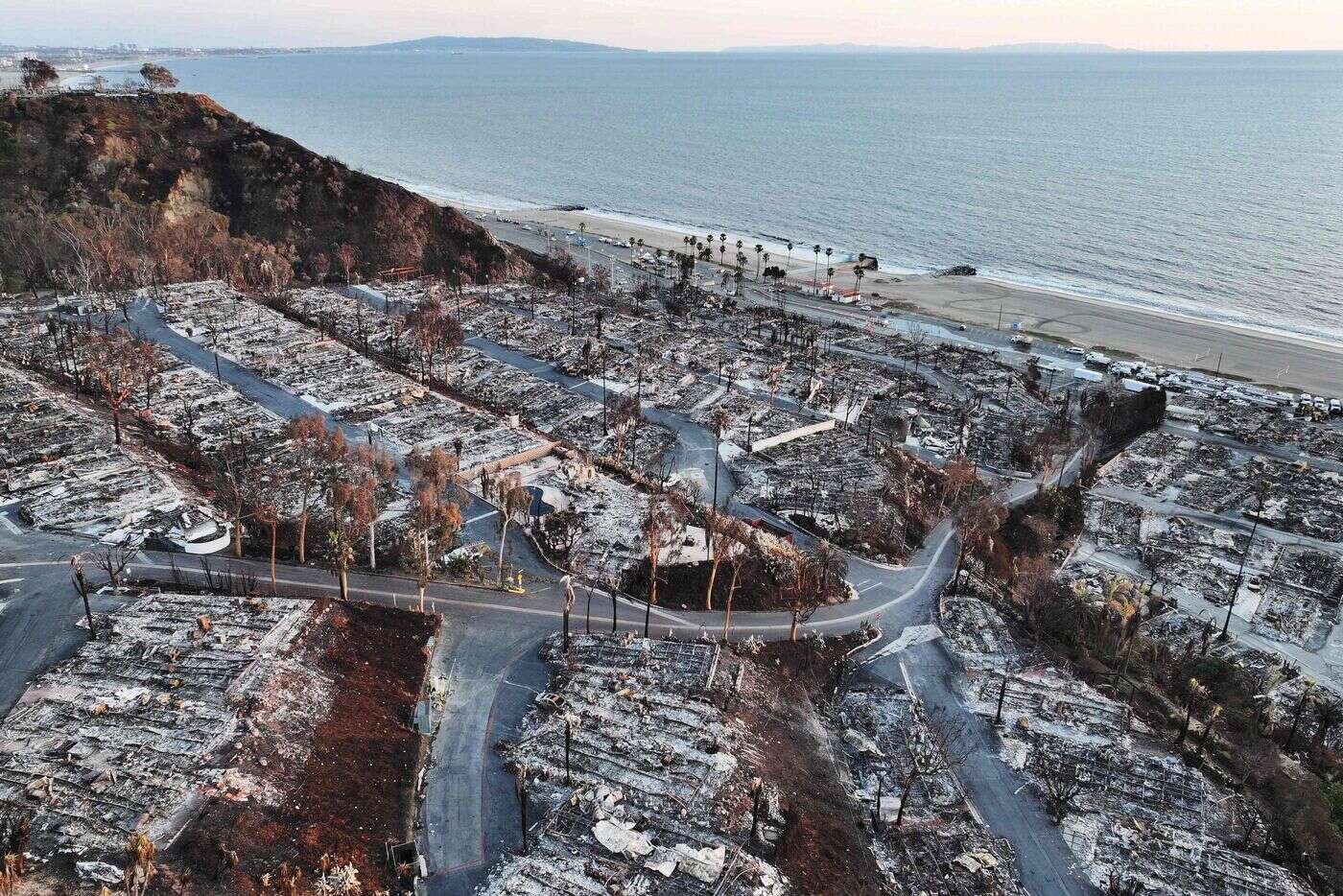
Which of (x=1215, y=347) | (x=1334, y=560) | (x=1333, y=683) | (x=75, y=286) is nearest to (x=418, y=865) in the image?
(x=1333, y=683)

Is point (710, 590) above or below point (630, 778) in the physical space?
above

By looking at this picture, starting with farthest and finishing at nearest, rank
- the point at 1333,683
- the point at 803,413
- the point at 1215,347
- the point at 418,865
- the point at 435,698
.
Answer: the point at 1215,347
the point at 803,413
the point at 1333,683
the point at 435,698
the point at 418,865

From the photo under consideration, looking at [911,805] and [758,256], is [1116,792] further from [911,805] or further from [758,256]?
[758,256]

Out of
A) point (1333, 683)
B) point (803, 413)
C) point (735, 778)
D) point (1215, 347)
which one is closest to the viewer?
point (735, 778)

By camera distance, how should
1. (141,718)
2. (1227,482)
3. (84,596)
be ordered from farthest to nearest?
(1227,482) < (84,596) < (141,718)

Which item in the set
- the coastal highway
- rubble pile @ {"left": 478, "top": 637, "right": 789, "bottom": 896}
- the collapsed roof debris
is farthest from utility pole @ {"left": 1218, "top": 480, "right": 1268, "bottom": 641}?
rubble pile @ {"left": 478, "top": 637, "right": 789, "bottom": 896}

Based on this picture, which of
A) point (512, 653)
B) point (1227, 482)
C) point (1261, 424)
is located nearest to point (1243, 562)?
point (1227, 482)

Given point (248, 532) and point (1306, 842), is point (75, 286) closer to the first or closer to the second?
point (248, 532)

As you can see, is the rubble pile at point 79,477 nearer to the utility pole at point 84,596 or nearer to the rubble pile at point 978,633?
the utility pole at point 84,596
